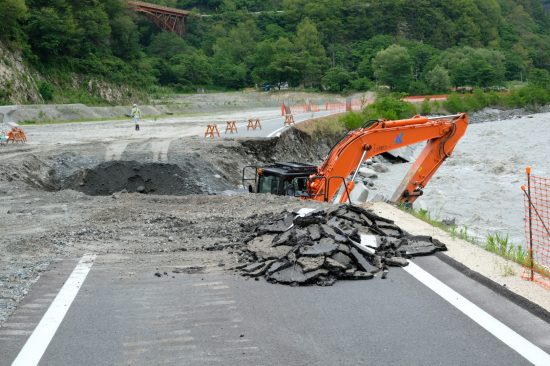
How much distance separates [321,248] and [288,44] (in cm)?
10913

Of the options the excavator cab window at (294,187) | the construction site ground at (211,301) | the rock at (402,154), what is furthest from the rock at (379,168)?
the construction site ground at (211,301)

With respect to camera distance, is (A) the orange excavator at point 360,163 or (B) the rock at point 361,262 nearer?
(B) the rock at point 361,262

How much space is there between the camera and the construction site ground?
5809 millimetres

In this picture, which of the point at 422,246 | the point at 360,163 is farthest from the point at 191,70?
the point at 422,246

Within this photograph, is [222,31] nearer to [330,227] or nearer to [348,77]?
[348,77]

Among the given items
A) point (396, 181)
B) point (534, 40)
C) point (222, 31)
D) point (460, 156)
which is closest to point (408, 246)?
point (396, 181)

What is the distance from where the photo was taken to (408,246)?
9.20 metres

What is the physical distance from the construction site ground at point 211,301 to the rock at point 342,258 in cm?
37

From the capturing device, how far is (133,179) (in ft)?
74.5

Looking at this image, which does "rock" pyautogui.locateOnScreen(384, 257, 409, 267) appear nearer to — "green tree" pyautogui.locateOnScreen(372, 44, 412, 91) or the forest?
the forest

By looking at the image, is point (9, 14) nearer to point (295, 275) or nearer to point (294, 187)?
point (294, 187)

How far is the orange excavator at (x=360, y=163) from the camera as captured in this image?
15.9 metres

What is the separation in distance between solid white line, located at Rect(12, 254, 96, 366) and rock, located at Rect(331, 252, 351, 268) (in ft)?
10.1

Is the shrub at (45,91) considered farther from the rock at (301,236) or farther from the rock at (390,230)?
the rock at (301,236)
